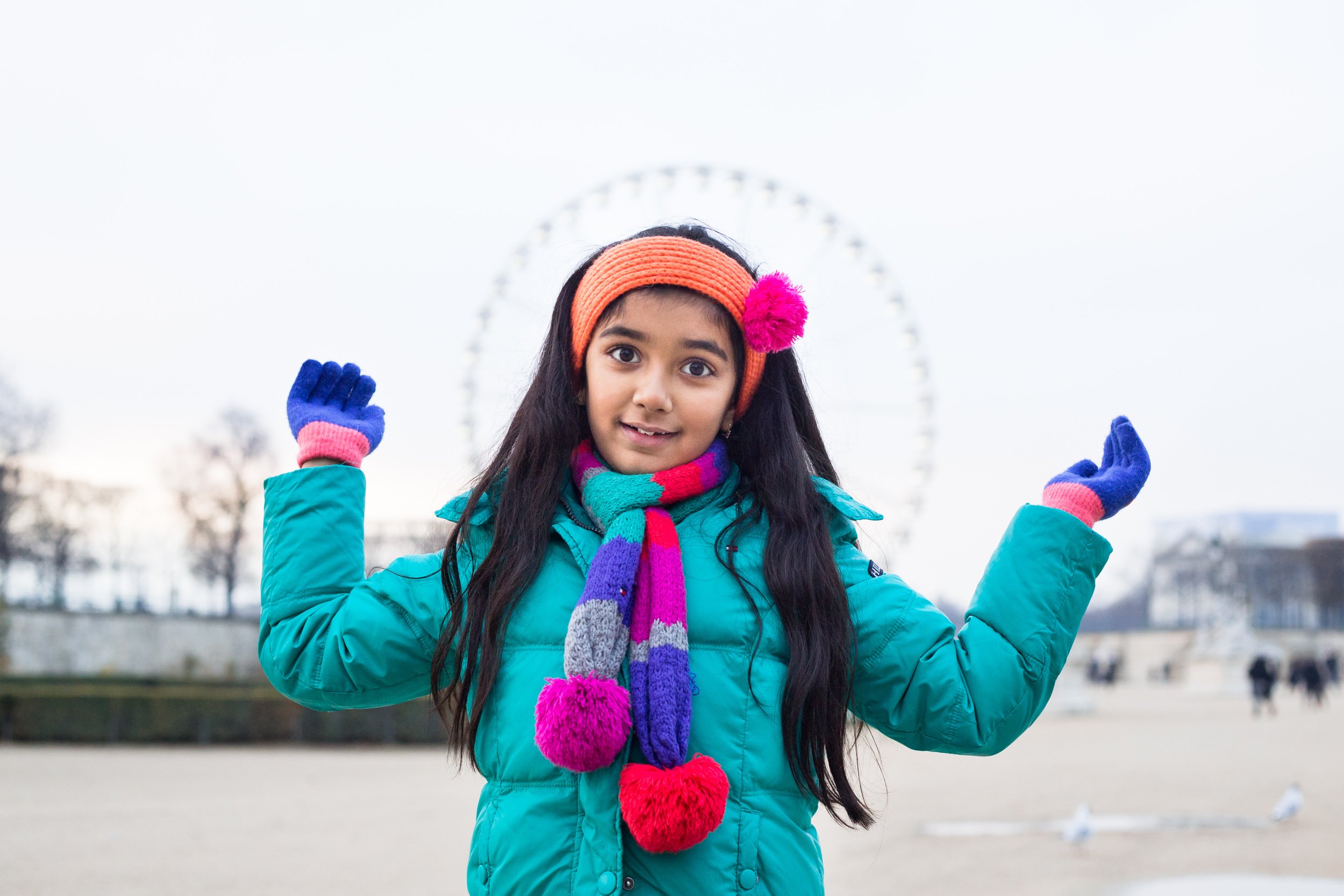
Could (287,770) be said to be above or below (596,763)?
below

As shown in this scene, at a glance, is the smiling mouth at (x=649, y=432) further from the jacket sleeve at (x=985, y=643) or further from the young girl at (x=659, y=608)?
the jacket sleeve at (x=985, y=643)

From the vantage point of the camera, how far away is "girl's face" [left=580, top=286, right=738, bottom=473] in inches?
83.5

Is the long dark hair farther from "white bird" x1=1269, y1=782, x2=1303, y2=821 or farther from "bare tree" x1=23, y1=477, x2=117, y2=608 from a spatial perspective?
"bare tree" x1=23, y1=477, x2=117, y2=608

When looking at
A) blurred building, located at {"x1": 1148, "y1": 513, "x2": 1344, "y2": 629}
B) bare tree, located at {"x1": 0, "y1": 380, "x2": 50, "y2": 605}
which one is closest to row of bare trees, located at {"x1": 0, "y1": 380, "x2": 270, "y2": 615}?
bare tree, located at {"x1": 0, "y1": 380, "x2": 50, "y2": 605}

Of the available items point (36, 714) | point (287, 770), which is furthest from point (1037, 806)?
point (36, 714)

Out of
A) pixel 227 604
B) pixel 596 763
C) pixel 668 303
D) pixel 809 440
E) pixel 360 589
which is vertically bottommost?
pixel 227 604

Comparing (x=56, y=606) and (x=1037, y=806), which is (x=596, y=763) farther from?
(x=56, y=606)

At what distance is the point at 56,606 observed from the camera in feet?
102

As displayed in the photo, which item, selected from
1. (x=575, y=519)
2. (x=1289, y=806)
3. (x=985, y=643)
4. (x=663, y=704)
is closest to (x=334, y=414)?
(x=575, y=519)

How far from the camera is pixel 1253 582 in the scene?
236ft

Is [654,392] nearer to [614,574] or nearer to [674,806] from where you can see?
[614,574]

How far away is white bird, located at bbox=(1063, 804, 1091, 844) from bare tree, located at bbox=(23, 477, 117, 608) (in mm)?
32469

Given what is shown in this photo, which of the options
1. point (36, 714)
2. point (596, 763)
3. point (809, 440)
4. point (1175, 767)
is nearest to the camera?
point (596, 763)

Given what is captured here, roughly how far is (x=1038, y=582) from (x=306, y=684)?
1.14 m
